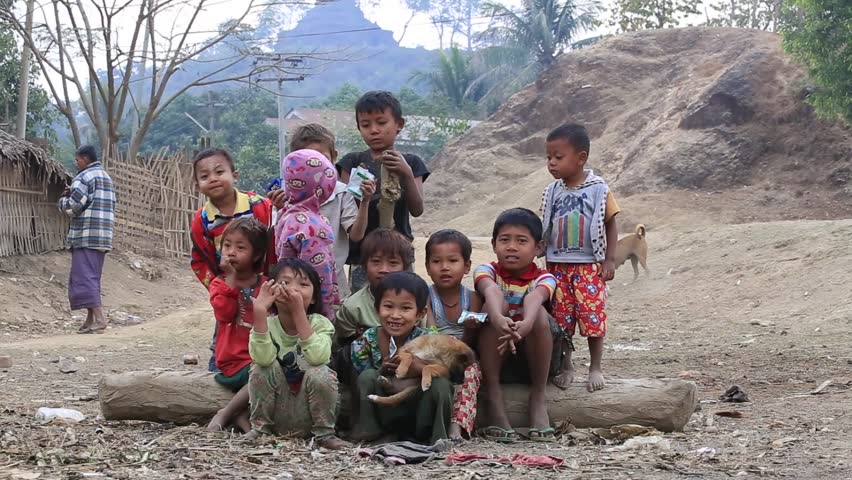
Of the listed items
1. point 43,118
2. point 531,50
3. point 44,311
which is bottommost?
point 44,311

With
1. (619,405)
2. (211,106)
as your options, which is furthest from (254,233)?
(211,106)

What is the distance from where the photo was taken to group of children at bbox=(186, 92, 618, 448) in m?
4.40

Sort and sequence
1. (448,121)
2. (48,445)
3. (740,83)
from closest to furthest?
(48,445) < (740,83) < (448,121)

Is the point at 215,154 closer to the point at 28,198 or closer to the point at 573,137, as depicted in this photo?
the point at 573,137

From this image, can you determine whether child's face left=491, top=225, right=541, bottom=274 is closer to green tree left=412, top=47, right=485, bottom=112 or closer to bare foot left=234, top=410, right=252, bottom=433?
bare foot left=234, top=410, right=252, bottom=433

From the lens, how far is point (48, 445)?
13.3 feet

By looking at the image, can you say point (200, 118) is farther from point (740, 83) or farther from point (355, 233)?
point (355, 233)

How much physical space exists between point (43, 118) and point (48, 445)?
20.9 meters

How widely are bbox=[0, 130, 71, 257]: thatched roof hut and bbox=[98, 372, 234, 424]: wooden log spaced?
9.09 metres

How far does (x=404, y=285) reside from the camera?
4395 mm

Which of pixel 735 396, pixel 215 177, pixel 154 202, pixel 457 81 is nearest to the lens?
pixel 215 177

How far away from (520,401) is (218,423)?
1.47 meters

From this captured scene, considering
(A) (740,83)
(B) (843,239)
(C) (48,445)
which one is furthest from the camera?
(A) (740,83)

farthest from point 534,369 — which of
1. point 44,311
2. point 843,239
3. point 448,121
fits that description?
point 448,121
